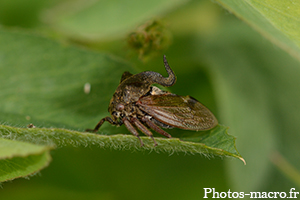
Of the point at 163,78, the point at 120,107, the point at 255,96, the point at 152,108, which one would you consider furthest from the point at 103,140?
the point at 255,96

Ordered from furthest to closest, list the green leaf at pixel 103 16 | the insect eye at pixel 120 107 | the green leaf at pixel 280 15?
the green leaf at pixel 103 16, the insect eye at pixel 120 107, the green leaf at pixel 280 15

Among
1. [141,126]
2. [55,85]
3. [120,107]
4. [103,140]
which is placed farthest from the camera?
[55,85]

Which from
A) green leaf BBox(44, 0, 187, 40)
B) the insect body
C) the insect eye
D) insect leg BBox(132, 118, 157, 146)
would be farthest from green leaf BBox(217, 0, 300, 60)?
the insect eye

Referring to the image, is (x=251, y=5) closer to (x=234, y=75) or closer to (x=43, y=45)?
(x=234, y=75)

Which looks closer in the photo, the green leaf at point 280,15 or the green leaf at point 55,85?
the green leaf at point 280,15

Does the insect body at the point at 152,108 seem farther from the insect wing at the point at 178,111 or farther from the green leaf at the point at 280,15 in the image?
the green leaf at the point at 280,15

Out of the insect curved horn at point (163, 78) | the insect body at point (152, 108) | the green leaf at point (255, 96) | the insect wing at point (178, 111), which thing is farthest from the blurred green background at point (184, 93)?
the insect curved horn at point (163, 78)

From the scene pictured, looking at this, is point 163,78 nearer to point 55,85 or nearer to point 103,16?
point 103,16

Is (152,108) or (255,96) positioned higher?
(152,108)
